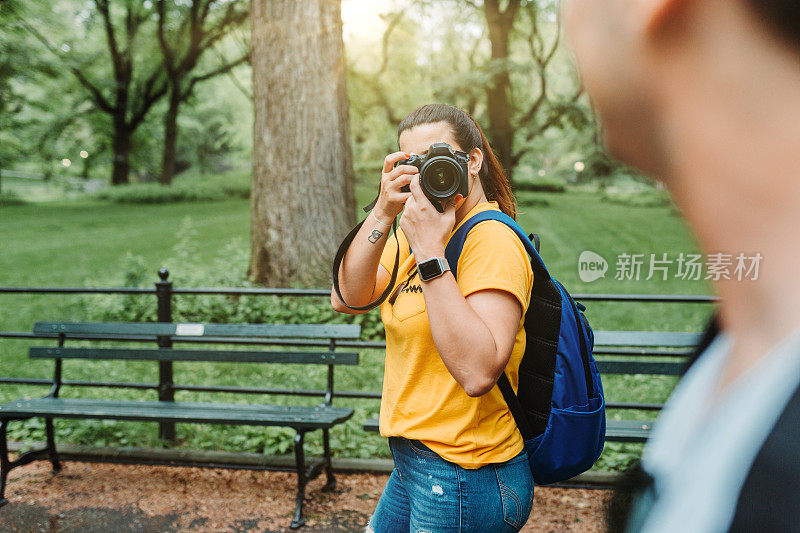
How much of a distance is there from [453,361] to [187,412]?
3247mm

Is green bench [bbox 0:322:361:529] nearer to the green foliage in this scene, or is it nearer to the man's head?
the man's head

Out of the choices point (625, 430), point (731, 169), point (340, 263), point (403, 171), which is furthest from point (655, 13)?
point (625, 430)

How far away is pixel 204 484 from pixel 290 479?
2.00 feet

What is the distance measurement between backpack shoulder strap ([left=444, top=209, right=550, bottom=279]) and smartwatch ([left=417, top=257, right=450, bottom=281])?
0.11m

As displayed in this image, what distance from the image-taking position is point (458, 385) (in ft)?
6.15

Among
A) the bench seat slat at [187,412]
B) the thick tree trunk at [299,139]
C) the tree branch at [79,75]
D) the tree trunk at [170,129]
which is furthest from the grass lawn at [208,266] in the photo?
the tree branch at [79,75]

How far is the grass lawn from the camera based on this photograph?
5.21 m

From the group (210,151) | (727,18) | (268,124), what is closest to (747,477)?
(727,18)

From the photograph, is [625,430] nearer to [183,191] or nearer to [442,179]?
[442,179]

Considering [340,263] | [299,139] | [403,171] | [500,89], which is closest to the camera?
[403,171]

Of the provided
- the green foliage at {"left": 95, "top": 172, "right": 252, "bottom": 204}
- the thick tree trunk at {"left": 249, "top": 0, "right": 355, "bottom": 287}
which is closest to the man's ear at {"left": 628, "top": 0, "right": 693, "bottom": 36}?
the thick tree trunk at {"left": 249, "top": 0, "right": 355, "bottom": 287}

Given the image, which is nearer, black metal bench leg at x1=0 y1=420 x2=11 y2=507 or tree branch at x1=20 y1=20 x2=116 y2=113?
black metal bench leg at x1=0 y1=420 x2=11 y2=507

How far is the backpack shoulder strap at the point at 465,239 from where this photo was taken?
6.21 feet

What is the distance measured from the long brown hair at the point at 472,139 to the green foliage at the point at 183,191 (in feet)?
73.0
